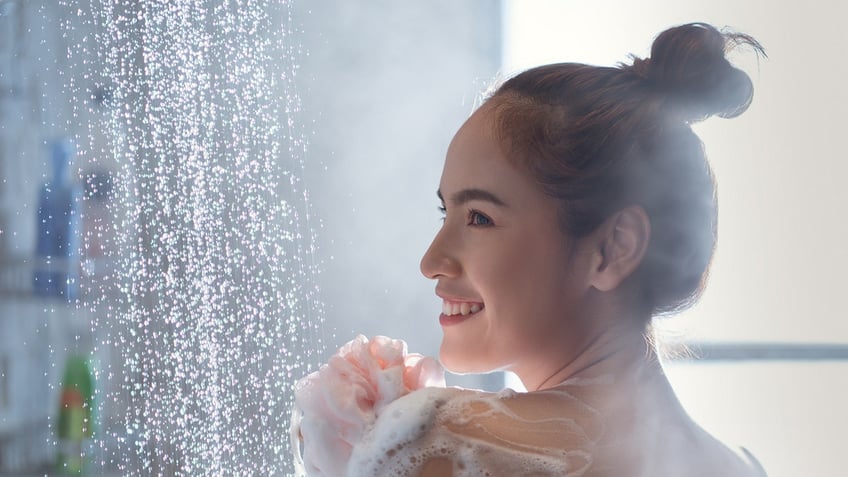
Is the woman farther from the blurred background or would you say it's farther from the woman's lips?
the blurred background

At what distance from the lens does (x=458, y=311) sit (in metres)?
0.87

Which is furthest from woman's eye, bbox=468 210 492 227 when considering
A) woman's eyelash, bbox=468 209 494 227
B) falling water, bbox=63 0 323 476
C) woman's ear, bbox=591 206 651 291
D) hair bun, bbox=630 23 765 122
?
falling water, bbox=63 0 323 476

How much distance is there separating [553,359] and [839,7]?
1.03m

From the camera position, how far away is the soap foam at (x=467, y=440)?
71cm

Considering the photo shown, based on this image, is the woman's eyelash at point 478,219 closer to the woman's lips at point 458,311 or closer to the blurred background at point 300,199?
the woman's lips at point 458,311

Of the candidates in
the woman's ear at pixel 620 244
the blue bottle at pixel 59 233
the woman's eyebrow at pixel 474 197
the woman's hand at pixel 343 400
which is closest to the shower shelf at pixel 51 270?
the blue bottle at pixel 59 233

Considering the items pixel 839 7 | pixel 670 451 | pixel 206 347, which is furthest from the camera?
pixel 839 7

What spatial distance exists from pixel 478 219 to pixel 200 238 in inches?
16.0

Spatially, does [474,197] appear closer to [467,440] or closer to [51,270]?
[467,440]

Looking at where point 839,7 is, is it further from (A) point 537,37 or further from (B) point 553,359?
(B) point 553,359

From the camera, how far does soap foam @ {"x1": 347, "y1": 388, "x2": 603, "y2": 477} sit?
2.34 ft

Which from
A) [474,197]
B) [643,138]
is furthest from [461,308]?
[643,138]

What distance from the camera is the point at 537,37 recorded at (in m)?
1.69

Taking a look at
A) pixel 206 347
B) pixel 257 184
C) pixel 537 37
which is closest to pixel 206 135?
pixel 257 184
